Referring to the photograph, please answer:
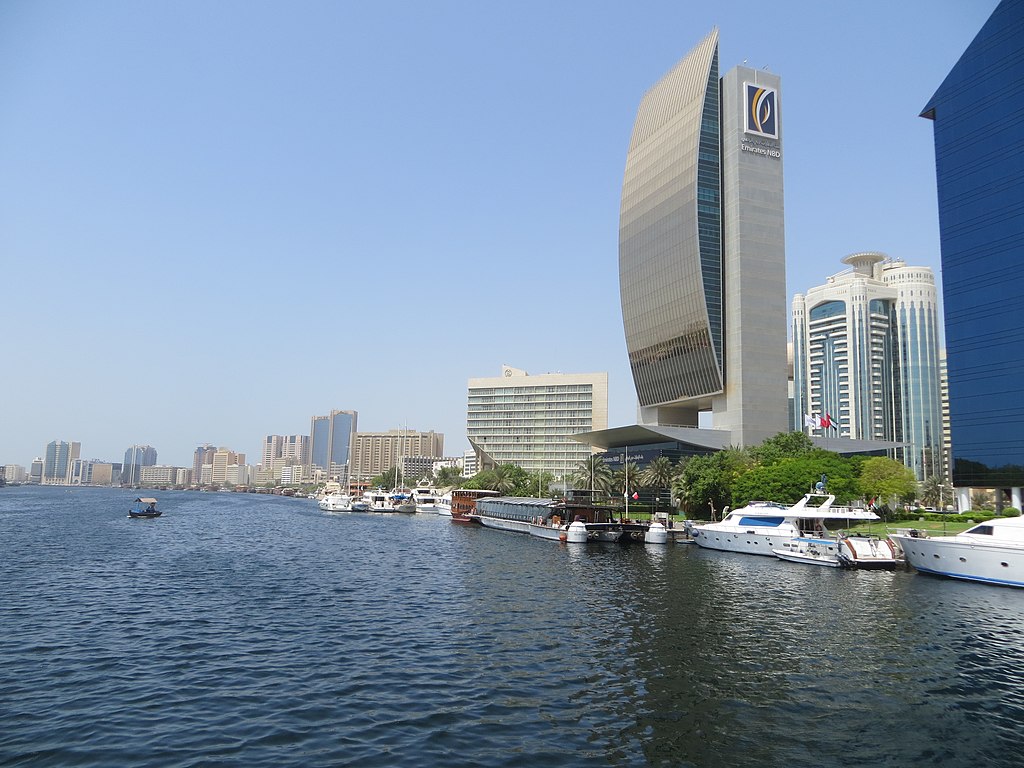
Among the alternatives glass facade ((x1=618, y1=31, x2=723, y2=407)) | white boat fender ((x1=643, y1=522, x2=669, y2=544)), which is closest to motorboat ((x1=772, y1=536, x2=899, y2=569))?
white boat fender ((x1=643, y1=522, x2=669, y2=544))

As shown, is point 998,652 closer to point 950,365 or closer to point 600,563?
point 600,563

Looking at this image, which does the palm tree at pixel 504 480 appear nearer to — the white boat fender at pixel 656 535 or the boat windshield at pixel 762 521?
the white boat fender at pixel 656 535

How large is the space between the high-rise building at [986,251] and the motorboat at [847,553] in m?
62.7

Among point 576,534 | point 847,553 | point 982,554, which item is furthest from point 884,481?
point 982,554

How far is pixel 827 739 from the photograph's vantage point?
22.2 metres

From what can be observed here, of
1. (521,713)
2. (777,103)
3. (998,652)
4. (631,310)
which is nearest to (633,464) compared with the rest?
(631,310)

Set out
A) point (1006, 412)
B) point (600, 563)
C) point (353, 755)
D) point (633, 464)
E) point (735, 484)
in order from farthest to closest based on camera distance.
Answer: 1. point (633, 464)
2. point (1006, 412)
3. point (735, 484)
4. point (600, 563)
5. point (353, 755)

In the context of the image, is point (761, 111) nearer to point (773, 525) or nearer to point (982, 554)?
point (773, 525)

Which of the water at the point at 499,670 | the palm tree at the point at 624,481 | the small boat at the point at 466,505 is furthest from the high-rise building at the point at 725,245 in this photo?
the water at the point at 499,670

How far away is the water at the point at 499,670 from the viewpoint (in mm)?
21438

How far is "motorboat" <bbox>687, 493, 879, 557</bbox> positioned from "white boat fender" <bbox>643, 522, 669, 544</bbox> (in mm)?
8423

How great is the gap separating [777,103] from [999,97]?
48.2 m

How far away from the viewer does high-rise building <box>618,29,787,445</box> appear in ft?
505

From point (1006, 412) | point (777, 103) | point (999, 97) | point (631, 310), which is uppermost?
point (777, 103)
